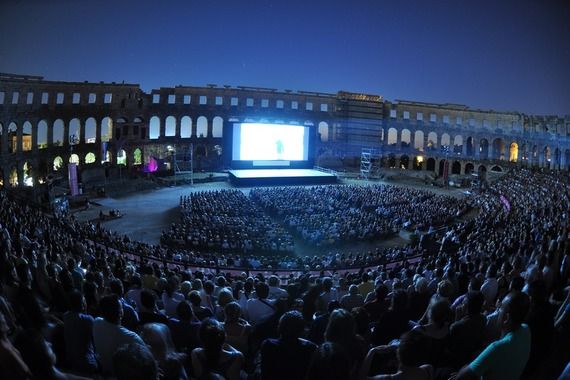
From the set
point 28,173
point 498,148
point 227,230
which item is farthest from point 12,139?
point 498,148

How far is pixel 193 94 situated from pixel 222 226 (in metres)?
36.2

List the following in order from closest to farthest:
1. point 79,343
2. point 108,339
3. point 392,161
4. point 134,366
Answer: point 134,366 < point 108,339 < point 79,343 < point 392,161

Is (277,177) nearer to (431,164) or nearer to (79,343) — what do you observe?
(431,164)

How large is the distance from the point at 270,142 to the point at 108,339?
40.1 m

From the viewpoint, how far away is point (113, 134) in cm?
4894

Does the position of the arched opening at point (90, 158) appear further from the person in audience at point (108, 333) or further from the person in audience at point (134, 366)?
the person in audience at point (134, 366)

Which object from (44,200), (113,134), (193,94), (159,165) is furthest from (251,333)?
(193,94)

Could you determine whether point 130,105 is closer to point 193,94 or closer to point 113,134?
point 113,134

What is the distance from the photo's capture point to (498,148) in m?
63.2

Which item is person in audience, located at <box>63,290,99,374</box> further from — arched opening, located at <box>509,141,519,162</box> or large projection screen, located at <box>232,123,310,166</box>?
arched opening, located at <box>509,141,519,162</box>

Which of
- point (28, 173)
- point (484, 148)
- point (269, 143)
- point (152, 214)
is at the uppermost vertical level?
point (484, 148)

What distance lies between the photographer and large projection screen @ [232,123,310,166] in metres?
42.4

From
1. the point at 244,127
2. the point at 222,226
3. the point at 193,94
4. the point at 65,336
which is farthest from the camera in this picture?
the point at 193,94

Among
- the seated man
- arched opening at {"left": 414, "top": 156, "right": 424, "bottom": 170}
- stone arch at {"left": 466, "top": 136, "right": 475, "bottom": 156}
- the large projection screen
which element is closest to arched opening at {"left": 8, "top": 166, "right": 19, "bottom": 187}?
the large projection screen
